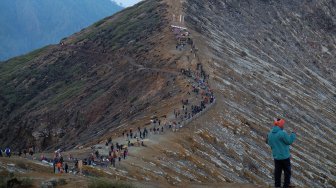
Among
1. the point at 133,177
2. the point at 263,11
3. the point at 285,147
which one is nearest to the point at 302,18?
the point at 263,11

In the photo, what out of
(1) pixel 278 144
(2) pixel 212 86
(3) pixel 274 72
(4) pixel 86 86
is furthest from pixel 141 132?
(3) pixel 274 72

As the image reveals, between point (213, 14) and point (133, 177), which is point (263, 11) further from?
point (133, 177)

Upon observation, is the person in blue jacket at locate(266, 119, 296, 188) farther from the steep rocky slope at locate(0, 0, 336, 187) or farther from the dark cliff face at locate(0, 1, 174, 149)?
the dark cliff face at locate(0, 1, 174, 149)

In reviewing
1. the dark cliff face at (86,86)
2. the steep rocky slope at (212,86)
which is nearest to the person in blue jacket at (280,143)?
the steep rocky slope at (212,86)

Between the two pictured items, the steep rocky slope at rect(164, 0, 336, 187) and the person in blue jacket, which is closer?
the person in blue jacket

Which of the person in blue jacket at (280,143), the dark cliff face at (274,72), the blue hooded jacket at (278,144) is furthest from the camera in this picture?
the dark cliff face at (274,72)

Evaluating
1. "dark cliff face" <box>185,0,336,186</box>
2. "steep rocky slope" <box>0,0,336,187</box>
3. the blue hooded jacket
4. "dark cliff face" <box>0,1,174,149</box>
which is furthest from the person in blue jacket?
"dark cliff face" <box>0,1,174,149</box>

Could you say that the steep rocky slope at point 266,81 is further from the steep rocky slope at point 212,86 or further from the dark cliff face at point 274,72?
the steep rocky slope at point 212,86
